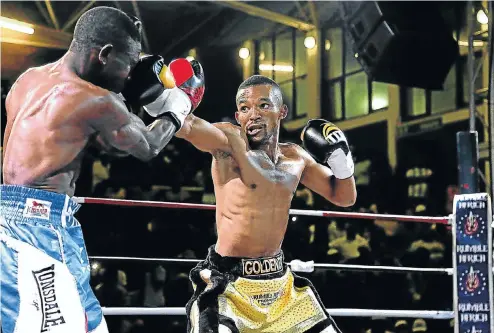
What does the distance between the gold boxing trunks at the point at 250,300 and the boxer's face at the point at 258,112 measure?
0.37 meters

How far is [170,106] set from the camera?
184 cm

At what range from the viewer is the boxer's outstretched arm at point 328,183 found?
7.83ft

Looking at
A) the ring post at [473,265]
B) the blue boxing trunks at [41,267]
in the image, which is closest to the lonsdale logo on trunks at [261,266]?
the blue boxing trunks at [41,267]

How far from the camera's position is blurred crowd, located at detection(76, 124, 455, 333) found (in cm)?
415

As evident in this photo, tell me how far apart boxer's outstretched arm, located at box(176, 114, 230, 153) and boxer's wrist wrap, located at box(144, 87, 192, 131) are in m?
0.16

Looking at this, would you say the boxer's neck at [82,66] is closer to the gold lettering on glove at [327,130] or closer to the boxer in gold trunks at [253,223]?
the boxer in gold trunks at [253,223]

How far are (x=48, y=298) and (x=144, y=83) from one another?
55cm

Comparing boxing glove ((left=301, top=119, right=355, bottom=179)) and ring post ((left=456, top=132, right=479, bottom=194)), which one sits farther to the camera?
ring post ((left=456, top=132, right=479, bottom=194))

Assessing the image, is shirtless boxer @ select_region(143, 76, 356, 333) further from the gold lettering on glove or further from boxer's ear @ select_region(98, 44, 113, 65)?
boxer's ear @ select_region(98, 44, 113, 65)

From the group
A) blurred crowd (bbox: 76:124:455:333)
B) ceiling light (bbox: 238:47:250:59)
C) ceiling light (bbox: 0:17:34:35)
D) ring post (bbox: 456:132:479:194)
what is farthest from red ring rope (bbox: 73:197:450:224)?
ceiling light (bbox: 238:47:250:59)

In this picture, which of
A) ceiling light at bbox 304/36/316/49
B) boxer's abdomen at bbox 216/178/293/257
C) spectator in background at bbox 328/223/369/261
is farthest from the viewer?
ceiling light at bbox 304/36/316/49

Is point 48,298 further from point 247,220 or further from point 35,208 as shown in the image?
point 247,220

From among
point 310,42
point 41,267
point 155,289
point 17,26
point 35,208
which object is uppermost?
point 310,42

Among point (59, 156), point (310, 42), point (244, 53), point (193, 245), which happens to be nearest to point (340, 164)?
point (59, 156)
